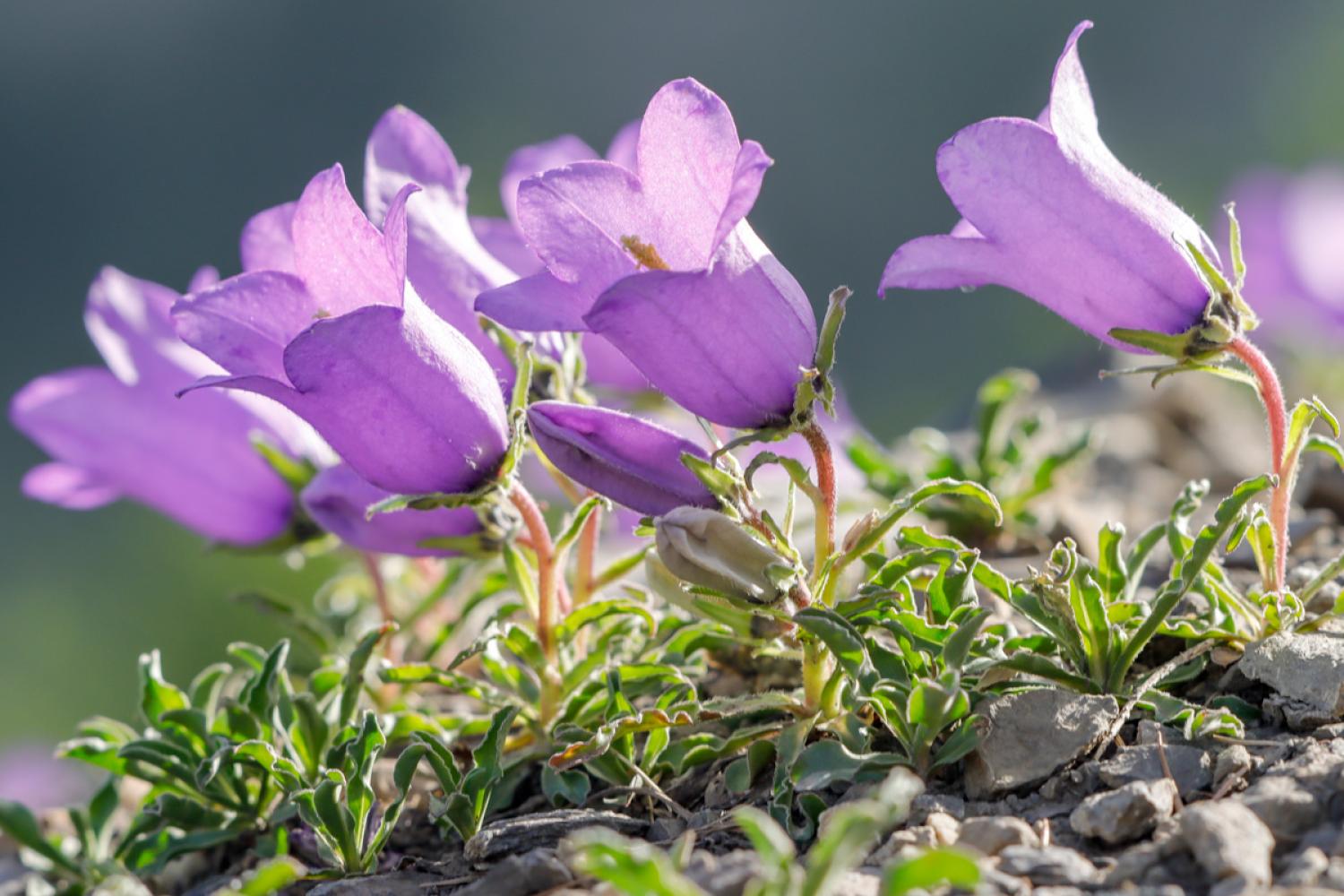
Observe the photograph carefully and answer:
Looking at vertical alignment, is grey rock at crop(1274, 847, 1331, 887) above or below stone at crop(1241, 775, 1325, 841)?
below

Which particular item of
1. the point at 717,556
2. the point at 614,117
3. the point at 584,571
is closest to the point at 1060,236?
the point at 717,556

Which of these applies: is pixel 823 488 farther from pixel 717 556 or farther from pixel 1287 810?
pixel 1287 810

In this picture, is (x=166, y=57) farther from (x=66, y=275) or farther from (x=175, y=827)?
(x=175, y=827)

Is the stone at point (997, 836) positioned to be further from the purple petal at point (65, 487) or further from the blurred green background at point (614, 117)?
the blurred green background at point (614, 117)

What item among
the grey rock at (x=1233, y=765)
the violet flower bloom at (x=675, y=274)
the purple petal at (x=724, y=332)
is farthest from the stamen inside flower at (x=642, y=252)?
the grey rock at (x=1233, y=765)

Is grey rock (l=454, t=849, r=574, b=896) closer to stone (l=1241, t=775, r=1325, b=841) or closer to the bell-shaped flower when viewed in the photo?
the bell-shaped flower

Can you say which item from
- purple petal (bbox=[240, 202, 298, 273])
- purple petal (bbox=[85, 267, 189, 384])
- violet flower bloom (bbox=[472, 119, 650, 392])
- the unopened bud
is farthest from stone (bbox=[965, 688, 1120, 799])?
purple petal (bbox=[85, 267, 189, 384])
